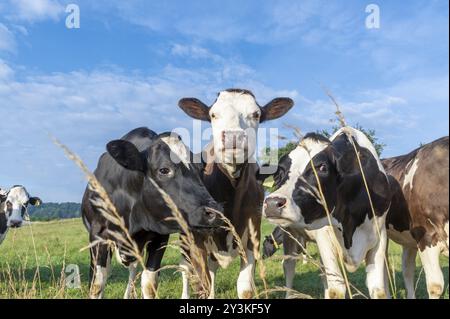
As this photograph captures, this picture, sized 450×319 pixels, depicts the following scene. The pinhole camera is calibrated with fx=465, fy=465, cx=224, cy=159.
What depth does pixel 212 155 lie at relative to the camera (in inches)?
262

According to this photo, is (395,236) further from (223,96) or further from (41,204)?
(41,204)

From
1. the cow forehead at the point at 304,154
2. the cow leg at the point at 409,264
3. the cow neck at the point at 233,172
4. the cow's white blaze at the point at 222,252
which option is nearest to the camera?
the cow forehead at the point at 304,154

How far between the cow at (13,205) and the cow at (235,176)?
368 inches

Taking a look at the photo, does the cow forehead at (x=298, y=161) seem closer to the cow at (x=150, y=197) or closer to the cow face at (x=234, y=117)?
the cow face at (x=234, y=117)

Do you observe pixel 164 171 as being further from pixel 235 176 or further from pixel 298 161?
pixel 298 161

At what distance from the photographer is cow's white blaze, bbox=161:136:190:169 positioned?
221 inches

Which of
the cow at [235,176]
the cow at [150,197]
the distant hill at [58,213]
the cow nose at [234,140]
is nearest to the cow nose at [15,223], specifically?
the cow at [150,197]

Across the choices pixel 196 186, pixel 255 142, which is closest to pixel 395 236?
pixel 255 142

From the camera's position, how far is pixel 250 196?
6473mm

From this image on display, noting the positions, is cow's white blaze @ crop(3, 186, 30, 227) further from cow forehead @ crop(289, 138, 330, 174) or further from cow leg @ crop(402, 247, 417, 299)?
cow forehead @ crop(289, 138, 330, 174)

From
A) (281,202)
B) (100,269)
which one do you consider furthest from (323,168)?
(100,269)

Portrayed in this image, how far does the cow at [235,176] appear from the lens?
590 cm

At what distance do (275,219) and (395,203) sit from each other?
3.12 metres

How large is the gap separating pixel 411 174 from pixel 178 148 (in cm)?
340
